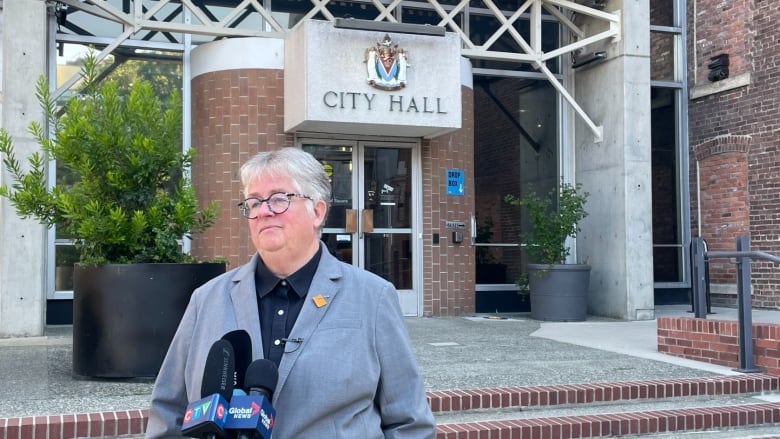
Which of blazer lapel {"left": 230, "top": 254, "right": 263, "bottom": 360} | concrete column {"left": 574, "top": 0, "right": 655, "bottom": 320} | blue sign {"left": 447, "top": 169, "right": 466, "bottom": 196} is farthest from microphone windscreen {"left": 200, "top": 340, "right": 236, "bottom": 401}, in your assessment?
concrete column {"left": 574, "top": 0, "right": 655, "bottom": 320}

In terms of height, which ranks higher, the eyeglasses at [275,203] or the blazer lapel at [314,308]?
the eyeglasses at [275,203]

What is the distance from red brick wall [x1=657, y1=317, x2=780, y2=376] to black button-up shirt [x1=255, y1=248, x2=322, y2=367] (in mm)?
5359

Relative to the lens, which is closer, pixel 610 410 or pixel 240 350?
pixel 240 350

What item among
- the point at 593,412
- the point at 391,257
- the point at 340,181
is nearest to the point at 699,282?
the point at 593,412

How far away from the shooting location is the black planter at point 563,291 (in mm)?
10945

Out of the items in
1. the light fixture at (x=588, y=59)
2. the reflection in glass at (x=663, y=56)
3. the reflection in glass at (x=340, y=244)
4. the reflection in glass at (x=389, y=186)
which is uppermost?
the reflection in glass at (x=663, y=56)

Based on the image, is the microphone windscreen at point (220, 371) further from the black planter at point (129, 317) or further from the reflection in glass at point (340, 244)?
the reflection in glass at point (340, 244)

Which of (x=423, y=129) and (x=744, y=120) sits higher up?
(x=744, y=120)

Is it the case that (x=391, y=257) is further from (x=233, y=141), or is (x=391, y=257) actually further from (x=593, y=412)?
(x=593, y=412)

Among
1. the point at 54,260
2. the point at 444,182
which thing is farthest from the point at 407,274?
the point at 54,260

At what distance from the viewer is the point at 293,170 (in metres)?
2.43

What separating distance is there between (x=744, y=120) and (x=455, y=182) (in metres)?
4.57

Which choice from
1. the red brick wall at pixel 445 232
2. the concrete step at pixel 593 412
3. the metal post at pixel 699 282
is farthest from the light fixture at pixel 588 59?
the concrete step at pixel 593 412

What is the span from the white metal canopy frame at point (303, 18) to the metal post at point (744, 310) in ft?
16.6
